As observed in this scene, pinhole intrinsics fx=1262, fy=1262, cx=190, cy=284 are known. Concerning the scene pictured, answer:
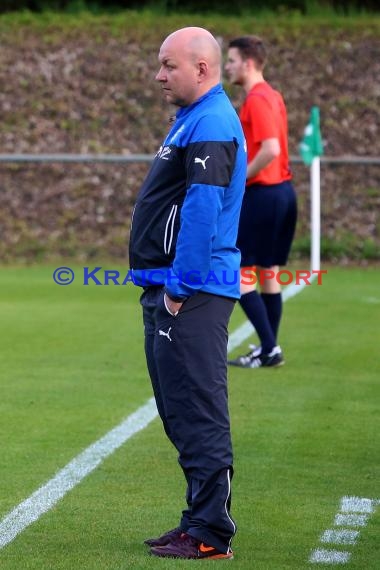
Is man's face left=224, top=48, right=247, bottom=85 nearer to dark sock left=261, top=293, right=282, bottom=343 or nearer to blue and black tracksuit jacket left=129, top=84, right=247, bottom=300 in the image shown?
dark sock left=261, top=293, right=282, bottom=343

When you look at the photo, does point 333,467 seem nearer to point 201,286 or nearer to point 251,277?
point 201,286

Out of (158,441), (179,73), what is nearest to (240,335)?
(158,441)

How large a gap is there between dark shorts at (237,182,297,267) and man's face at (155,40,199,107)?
4.88 metres

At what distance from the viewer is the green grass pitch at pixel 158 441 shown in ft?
16.3

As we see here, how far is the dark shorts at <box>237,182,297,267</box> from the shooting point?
9.55m

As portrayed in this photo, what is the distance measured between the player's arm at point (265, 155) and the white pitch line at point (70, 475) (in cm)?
212

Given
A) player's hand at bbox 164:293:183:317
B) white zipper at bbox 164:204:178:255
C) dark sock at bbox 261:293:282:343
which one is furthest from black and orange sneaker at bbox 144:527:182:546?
dark sock at bbox 261:293:282:343

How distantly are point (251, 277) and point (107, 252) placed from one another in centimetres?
974

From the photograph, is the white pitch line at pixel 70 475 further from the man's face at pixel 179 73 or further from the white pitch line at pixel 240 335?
the white pitch line at pixel 240 335

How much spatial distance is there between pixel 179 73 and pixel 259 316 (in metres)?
4.83

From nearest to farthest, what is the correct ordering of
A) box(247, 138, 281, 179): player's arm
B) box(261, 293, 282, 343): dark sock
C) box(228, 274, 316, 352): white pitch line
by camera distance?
box(247, 138, 281, 179): player's arm → box(261, 293, 282, 343): dark sock → box(228, 274, 316, 352): white pitch line

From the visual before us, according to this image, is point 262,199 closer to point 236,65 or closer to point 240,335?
point 236,65

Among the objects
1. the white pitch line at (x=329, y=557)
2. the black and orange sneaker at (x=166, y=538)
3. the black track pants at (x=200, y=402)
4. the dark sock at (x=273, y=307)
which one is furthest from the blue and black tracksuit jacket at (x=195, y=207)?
the dark sock at (x=273, y=307)

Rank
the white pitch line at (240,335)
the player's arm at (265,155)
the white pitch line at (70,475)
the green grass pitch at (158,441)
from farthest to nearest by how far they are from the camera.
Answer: the white pitch line at (240,335) → the player's arm at (265,155) → the white pitch line at (70,475) → the green grass pitch at (158,441)
